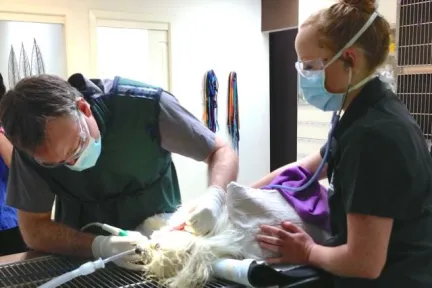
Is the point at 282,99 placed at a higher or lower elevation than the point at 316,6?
lower

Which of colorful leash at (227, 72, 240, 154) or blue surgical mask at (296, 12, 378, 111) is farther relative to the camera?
colorful leash at (227, 72, 240, 154)

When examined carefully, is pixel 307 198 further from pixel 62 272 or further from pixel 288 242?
pixel 62 272

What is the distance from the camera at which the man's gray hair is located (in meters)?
1.05

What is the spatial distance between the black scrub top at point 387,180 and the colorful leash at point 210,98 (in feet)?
9.65

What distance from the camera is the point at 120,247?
3.49ft

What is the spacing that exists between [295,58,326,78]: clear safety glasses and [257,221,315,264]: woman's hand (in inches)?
13.0

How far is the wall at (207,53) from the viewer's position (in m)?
3.34

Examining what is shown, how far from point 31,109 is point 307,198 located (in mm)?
656

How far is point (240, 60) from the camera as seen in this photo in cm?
414

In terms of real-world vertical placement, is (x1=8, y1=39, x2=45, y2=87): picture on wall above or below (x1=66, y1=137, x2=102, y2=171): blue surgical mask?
above

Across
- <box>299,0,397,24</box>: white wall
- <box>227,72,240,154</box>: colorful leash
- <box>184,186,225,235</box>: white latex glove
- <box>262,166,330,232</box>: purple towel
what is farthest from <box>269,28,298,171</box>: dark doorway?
<box>184,186,225,235</box>: white latex glove

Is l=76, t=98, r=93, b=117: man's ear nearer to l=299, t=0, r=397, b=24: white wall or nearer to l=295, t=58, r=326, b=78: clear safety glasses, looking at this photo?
l=295, t=58, r=326, b=78: clear safety glasses

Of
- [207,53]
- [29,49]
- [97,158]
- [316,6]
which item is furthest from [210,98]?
[97,158]

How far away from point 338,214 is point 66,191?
2.38 ft
